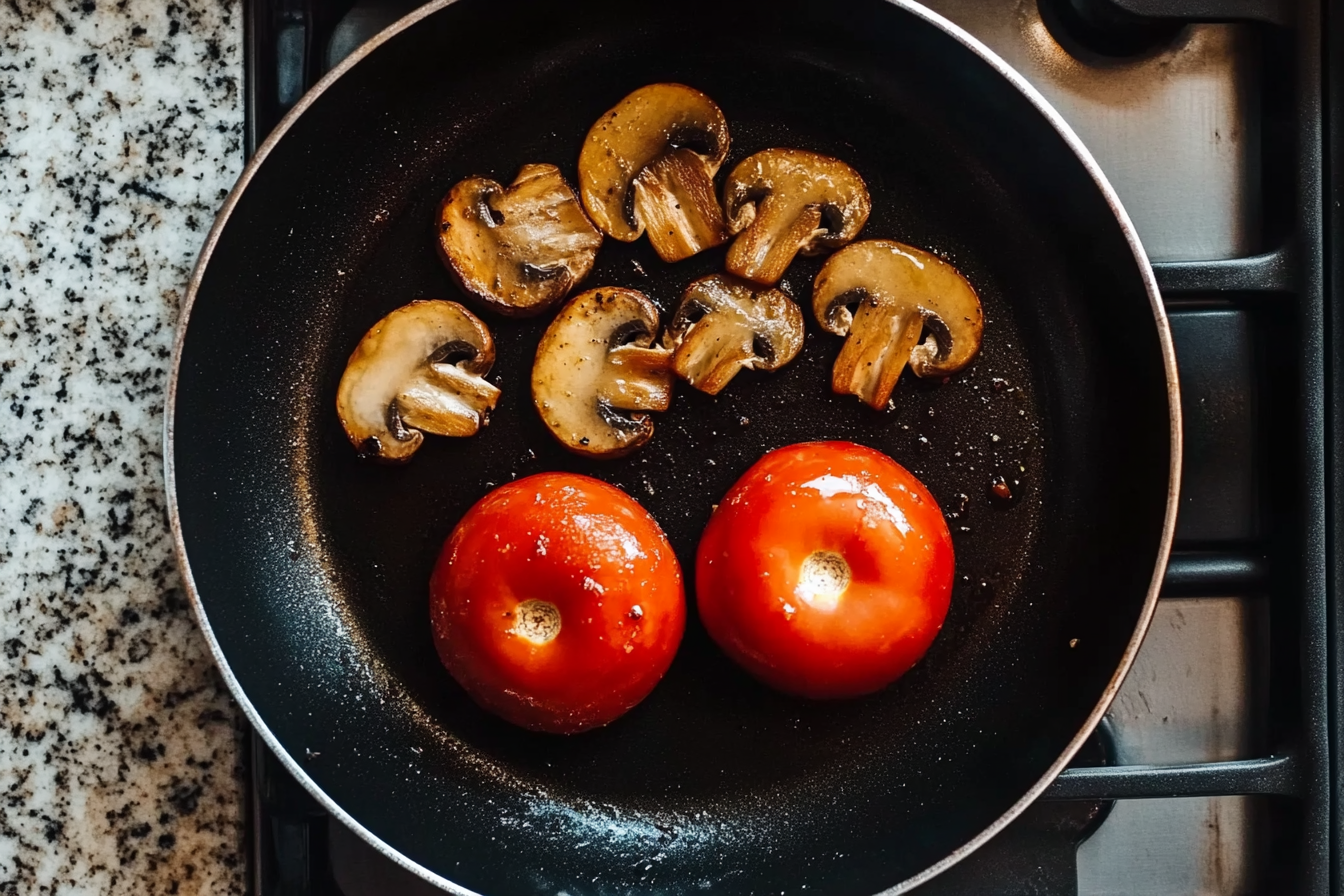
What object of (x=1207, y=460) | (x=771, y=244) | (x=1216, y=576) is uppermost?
(x=771, y=244)

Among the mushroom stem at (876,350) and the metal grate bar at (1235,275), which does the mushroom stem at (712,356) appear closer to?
the mushroom stem at (876,350)

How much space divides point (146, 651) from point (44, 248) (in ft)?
1.39

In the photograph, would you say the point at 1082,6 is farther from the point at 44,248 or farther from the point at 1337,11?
the point at 44,248

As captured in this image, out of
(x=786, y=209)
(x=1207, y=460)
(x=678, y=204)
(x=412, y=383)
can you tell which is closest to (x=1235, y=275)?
(x=1207, y=460)

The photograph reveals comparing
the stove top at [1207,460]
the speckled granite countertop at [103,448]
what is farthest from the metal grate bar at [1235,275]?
the speckled granite countertop at [103,448]

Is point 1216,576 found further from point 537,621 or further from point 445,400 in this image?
point 445,400

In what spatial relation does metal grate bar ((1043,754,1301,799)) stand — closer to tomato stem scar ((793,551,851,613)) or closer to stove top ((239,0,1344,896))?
stove top ((239,0,1344,896))

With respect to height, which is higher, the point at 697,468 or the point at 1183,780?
the point at 697,468

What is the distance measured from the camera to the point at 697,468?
1.05m

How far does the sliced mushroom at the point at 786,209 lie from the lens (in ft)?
3.39

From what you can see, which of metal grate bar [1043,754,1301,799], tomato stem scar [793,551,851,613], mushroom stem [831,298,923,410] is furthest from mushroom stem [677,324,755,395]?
metal grate bar [1043,754,1301,799]

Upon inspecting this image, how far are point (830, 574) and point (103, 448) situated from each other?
0.74 meters

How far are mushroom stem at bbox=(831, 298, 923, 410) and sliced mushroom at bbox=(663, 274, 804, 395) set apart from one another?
0.19ft

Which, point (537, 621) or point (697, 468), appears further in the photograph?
point (697, 468)
